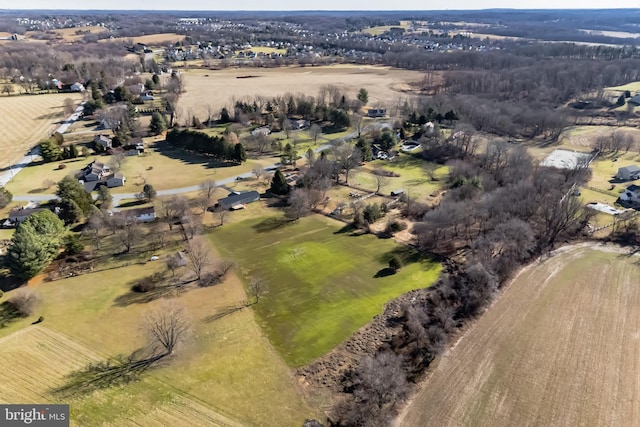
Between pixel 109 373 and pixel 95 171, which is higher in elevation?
pixel 95 171

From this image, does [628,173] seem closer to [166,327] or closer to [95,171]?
[166,327]

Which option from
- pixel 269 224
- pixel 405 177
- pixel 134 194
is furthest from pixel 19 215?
pixel 405 177

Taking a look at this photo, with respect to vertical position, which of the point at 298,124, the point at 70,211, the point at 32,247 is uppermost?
the point at 32,247

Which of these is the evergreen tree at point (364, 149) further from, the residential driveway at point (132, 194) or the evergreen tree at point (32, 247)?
the evergreen tree at point (32, 247)

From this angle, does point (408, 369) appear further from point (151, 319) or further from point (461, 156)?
point (461, 156)

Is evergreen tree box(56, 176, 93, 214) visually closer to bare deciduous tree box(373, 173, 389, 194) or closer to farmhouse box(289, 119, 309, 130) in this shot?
bare deciduous tree box(373, 173, 389, 194)

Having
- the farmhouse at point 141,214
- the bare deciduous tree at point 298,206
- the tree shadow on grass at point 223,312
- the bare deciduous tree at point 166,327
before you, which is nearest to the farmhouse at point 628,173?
the bare deciduous tree at point 298,206

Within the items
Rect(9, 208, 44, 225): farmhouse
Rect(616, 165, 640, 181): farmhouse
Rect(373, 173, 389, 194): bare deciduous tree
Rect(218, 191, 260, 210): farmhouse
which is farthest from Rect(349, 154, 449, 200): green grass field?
Rect(9, 208, 44, 225): farmhouse

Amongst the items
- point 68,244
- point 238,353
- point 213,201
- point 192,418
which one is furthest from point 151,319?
point 213,201
